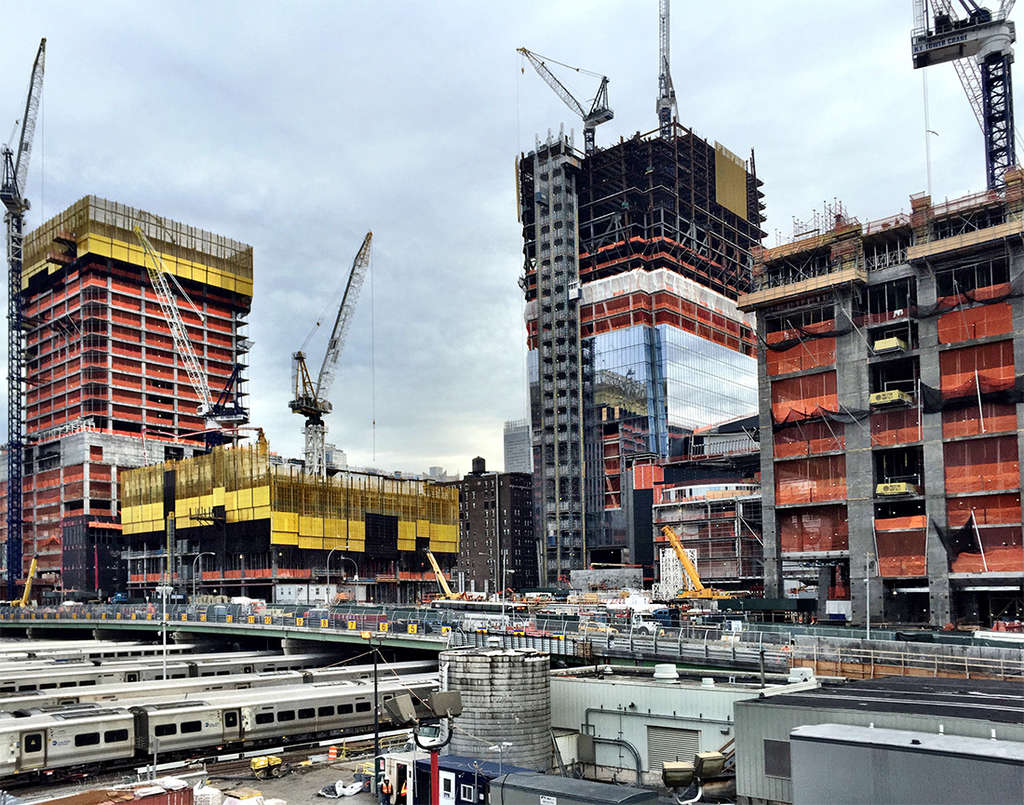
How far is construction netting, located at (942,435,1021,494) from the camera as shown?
10275 cm

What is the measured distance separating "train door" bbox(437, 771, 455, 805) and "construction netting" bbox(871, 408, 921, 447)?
81.3 metres

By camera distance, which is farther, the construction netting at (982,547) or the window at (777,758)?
the construction netting at (982,547)

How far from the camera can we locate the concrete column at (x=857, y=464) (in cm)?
11038

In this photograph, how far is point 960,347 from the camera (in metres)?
107

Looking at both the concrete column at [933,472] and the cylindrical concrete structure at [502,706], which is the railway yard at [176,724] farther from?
the concrete column at [933,472]

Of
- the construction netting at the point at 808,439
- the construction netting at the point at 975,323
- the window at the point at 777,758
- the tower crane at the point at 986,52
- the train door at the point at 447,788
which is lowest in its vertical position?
the train door at the point at 447,788

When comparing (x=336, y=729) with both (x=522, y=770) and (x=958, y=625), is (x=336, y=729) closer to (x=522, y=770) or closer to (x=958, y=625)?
(x=522, y=770)

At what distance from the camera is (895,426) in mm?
110812

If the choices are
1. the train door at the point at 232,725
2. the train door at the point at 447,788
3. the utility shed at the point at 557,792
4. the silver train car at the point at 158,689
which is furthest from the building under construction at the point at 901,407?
the utility shed at the point at 557,792

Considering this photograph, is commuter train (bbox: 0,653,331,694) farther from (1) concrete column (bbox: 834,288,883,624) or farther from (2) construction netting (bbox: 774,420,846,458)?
(1) concrete column (bbox: 834,288,883,624)

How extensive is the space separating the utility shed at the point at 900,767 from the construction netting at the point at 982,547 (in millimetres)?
77008

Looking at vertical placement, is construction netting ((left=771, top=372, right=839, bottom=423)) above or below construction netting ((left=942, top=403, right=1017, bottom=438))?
above

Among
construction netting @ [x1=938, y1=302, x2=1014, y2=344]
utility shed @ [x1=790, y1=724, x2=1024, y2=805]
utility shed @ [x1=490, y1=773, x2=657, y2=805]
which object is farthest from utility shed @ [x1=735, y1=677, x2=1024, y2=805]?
construction netting @ [x1=938, y1=302, x2=1014, y2=344]

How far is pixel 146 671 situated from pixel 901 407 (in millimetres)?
79030
